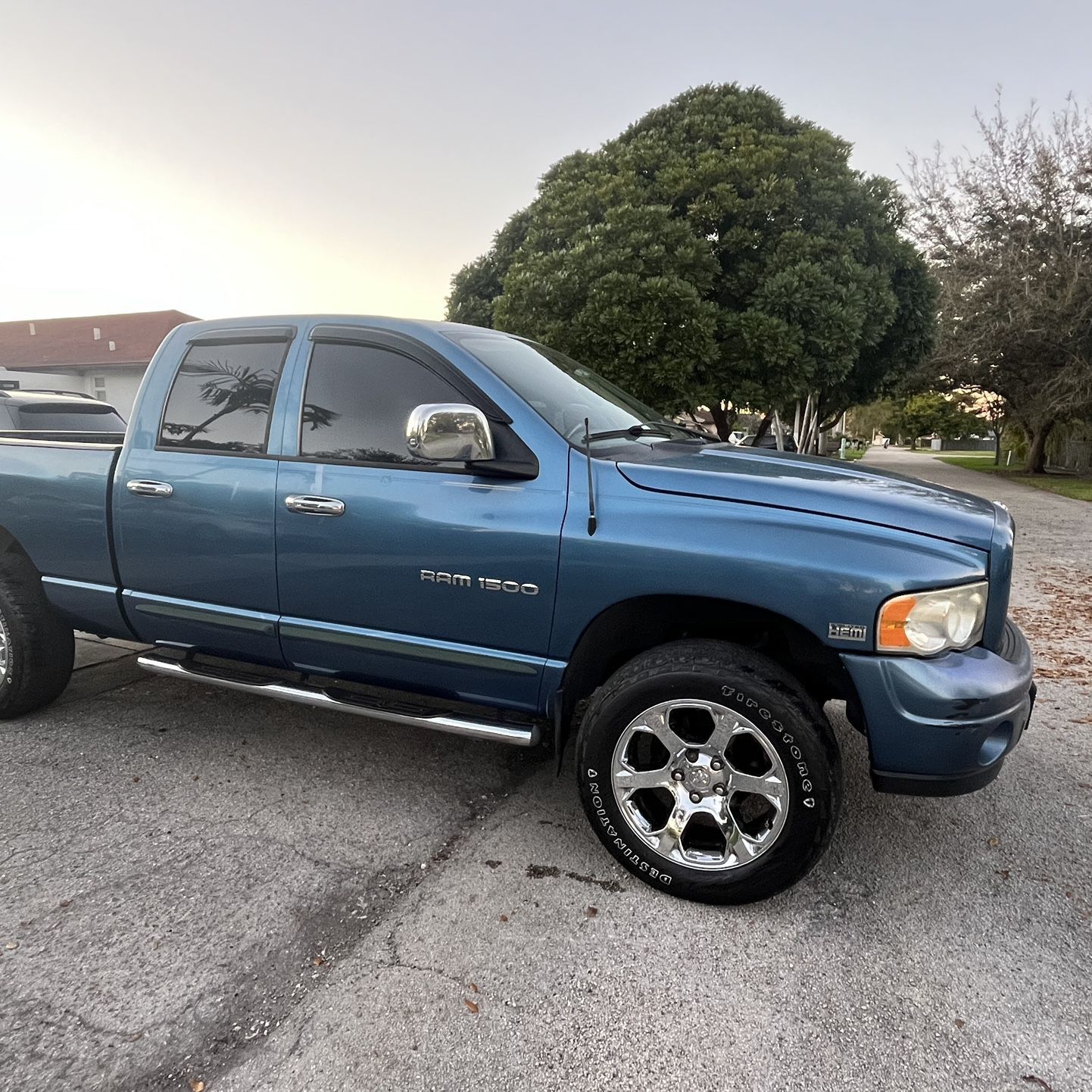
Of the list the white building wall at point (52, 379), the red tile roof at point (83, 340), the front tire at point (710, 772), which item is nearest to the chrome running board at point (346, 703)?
the front tire at point (710, 772)

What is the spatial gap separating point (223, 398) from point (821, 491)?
2481 millimetres

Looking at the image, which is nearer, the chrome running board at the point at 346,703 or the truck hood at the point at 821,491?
the truck hood at the point at 821,491

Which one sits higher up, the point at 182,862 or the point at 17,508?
the point at 17,508

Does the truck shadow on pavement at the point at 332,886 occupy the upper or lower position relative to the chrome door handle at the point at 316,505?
lower

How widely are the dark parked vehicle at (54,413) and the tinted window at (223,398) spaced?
13.1 feet

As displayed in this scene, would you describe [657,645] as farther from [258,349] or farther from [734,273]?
[734,273]

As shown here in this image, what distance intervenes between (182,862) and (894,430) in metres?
92.7

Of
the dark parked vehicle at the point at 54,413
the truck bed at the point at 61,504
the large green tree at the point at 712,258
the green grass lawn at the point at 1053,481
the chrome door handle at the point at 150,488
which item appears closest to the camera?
the chrome door handle at the point at 150,488

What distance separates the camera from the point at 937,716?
2.42 metres

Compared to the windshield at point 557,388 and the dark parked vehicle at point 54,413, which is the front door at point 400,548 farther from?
the dark parked vehicle at point 54,413

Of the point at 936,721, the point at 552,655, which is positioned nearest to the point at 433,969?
the point at 552,655

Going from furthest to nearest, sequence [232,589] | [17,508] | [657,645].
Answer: [17,508], [232,589], [657,645]

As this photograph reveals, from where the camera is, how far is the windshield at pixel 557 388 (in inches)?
122

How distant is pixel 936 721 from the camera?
95.5 inches
